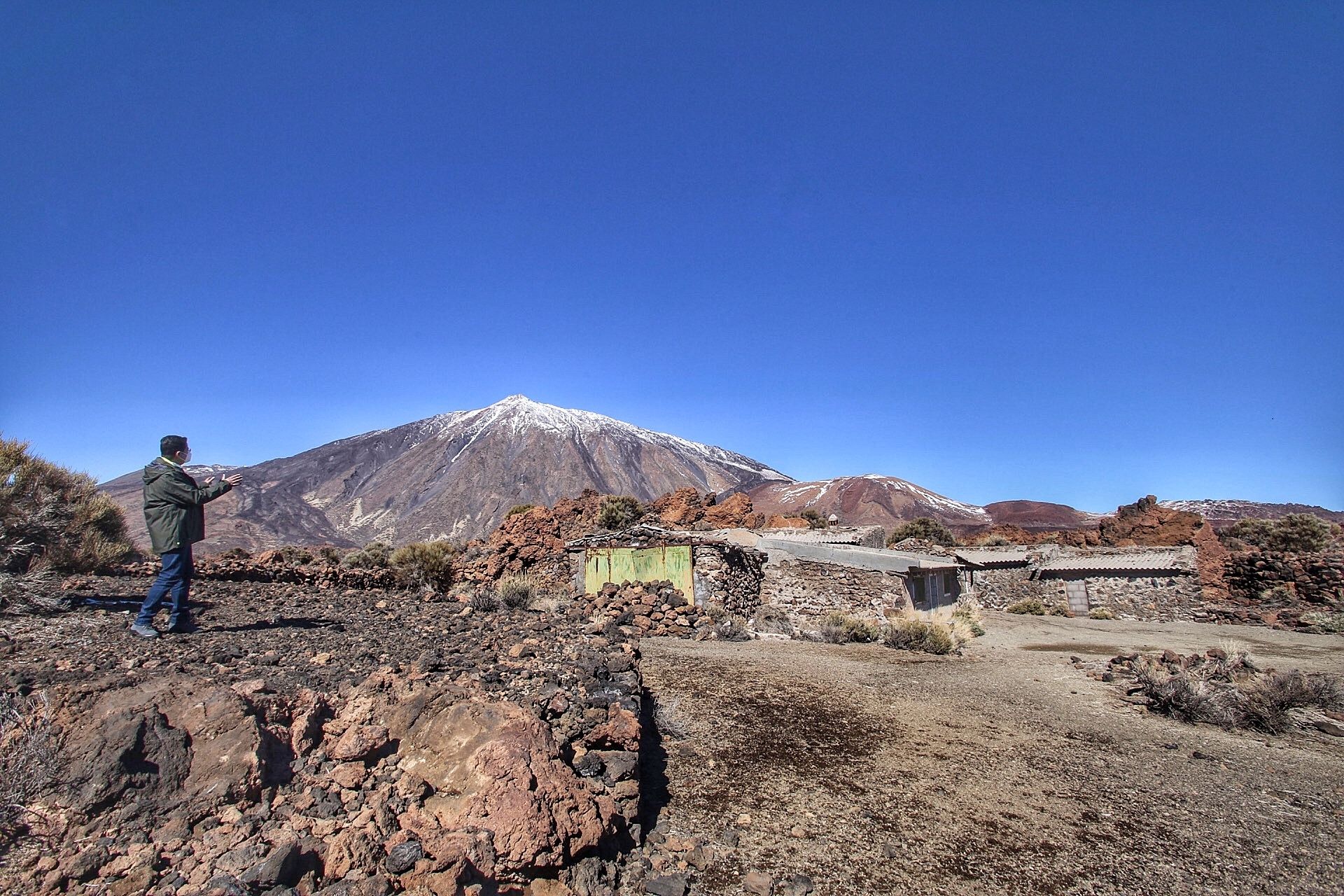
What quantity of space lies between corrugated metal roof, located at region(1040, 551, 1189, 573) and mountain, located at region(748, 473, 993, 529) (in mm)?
34067

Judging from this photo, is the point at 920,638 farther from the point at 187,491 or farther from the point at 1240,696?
the point at 187,491

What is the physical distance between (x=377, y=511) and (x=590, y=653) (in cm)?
8824

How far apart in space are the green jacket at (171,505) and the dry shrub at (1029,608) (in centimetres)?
2300

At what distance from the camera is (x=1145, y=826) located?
15.2 feet

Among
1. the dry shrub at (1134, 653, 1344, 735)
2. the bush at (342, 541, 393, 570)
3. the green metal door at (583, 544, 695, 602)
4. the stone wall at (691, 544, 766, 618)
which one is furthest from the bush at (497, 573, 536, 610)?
the dry shrub at (1134, 653, 1344, 735)

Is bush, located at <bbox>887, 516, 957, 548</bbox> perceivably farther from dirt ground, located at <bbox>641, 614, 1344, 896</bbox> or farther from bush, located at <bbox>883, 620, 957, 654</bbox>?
dirt ground, located at <bbox>641, 614, 1344, 896</bbox>

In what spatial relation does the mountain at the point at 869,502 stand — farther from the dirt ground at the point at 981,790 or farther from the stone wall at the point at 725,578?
the dirt ground at the point at 981,790

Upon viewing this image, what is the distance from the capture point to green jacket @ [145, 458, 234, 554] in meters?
4.96

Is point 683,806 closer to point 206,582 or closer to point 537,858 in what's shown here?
point 537,858

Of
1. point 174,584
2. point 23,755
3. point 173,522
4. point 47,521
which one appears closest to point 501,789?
point 23,755

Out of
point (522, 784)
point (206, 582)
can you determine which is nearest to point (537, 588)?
point (206, 582)

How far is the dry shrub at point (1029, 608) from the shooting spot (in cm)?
2141

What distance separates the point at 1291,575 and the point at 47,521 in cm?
2886

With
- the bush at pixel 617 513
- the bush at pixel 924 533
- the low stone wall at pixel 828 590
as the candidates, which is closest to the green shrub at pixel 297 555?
the bush at pixel 617 513
